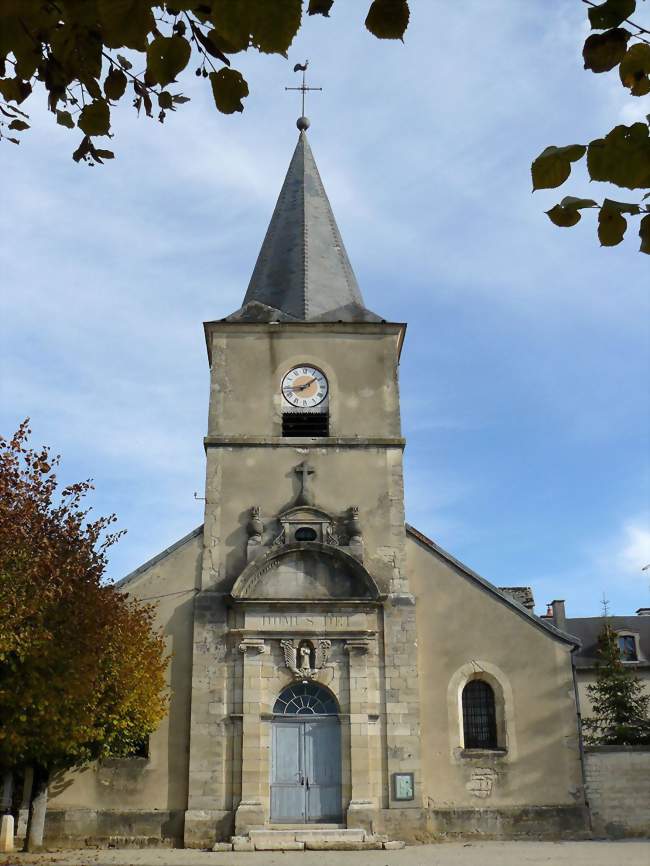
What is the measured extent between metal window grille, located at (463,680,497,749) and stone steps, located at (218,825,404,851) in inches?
96.8

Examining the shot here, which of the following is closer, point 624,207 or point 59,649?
point 624,207

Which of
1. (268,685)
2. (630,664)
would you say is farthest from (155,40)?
(630,664)

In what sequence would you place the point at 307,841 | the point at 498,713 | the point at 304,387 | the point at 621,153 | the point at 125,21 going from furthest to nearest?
the point at 304,387 < the point at 498,713 < the point at 307,841 < the point at 621,153 < the point at 125,21

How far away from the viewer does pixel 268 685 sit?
53.0ft

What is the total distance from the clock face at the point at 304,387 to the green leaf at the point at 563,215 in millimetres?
15082

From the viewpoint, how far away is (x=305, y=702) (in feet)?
53.1

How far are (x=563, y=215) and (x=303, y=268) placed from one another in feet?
55.0

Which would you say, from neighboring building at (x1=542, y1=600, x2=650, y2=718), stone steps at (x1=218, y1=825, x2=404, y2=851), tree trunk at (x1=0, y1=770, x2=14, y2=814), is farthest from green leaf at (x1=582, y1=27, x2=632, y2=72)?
neighboring building at (x1=542, y1=600, x2=650, y2=718)

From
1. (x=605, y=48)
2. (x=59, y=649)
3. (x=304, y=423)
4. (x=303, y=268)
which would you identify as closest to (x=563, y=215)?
(x=605, y=48)

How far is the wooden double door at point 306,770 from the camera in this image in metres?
15.5

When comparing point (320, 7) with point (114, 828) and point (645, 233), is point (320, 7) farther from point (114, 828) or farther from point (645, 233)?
point (114, 828)

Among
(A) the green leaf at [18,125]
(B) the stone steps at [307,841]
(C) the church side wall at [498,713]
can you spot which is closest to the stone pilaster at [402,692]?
(C) the church side wall at [498,713]

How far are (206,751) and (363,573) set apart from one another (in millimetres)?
4027

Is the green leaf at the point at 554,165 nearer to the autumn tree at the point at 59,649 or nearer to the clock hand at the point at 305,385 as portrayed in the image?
the autumn tree at the point at 59,649
